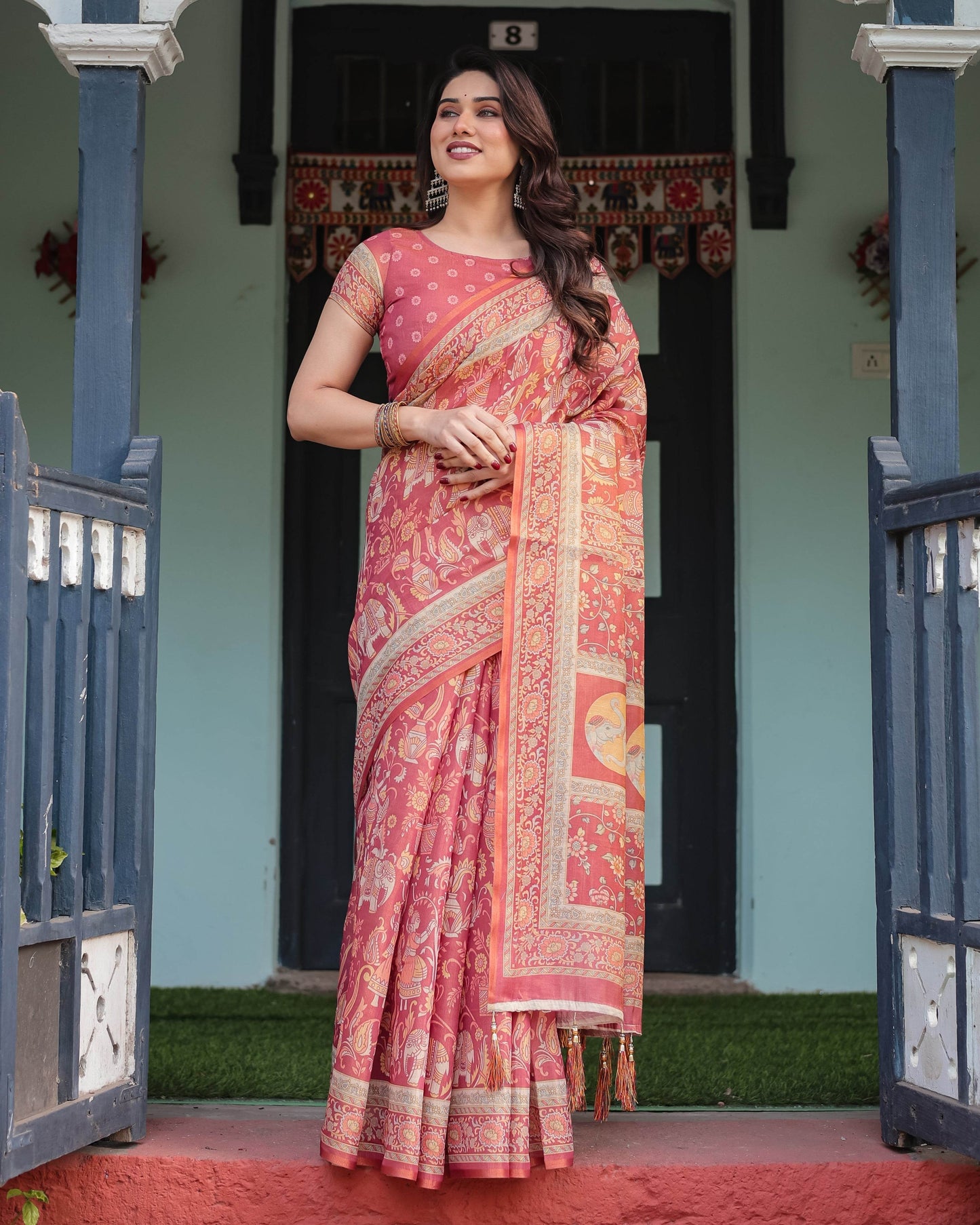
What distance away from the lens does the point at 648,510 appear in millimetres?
4961

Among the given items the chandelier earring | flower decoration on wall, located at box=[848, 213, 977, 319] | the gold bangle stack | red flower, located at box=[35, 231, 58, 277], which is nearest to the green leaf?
the gold bangle stack

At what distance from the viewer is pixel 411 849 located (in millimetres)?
2582

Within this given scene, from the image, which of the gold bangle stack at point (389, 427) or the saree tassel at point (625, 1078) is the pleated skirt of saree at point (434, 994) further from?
the gold bangle stack at point (389, 427)

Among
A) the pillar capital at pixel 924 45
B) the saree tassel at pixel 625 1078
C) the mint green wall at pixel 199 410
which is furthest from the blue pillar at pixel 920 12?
the mint green wall at pixel 199 410

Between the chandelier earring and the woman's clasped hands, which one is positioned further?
the chandelier earring

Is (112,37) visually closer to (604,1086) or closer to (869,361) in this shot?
(604,1086)

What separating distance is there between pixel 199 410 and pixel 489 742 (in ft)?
8.44

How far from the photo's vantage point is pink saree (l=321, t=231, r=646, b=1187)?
8.30 ft

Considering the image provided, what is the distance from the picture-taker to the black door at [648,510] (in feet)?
16.0

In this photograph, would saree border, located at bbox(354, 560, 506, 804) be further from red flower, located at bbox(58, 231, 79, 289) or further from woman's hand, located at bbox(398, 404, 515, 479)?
red flower, located at bbox(58, 231, 79, 289)

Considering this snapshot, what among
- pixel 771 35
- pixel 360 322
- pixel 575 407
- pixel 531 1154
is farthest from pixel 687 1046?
pixel 771 35

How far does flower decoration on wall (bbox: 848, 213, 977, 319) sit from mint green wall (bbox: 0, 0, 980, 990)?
0.15 ft

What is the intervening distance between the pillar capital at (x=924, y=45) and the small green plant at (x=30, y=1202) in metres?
2.69

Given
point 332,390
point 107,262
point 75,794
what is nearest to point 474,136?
point 332,390
